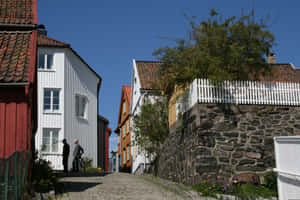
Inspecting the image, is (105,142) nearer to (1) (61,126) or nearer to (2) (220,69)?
(1) (61,126)

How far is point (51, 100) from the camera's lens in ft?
95.9

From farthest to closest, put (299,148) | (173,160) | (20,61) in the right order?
(173,160) → (20,61) → (299,148)

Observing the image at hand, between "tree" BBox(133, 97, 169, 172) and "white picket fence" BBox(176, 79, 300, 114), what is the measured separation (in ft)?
15.5

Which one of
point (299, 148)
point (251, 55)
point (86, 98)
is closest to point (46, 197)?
point (299, 148)

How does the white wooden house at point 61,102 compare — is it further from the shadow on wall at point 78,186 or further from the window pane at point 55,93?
the shadow on wall at point 78,186

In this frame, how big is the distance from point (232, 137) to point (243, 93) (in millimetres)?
1662

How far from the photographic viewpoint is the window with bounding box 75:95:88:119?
3108cm

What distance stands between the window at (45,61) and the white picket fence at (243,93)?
1641 centimetres

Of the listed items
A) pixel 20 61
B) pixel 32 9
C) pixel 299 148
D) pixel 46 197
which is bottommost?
pixel 46 197

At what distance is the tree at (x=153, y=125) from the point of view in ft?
66.4

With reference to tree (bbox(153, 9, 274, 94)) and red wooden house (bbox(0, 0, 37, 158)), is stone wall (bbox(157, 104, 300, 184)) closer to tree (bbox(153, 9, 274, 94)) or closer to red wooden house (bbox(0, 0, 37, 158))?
tree (bbox(153, 9, 274, 94))

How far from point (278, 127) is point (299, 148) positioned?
573cm

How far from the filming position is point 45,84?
2931 cm

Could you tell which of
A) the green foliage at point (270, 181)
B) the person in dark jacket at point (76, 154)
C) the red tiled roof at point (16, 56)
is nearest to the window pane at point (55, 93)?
the person in dark jacket at point (76, 154)
